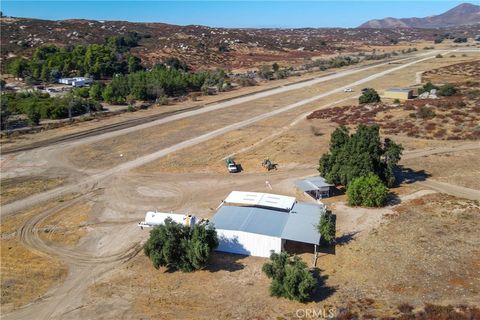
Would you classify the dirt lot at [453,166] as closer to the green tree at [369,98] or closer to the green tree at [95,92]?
the green tree at [369,98]

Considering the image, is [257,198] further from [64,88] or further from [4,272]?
[64,88]

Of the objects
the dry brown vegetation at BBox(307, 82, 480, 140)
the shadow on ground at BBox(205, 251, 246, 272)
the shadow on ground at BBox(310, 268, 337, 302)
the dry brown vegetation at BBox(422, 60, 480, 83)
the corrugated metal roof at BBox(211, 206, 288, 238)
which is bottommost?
the shadow on ground at BBox(310, 268, 337, 302)

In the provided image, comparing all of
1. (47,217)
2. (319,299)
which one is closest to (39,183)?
(47,217)

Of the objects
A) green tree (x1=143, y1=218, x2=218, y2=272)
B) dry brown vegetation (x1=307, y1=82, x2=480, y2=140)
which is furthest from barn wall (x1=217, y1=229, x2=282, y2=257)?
dry brown vegetation (x1=307, y1=82, x2=480, y2=140)

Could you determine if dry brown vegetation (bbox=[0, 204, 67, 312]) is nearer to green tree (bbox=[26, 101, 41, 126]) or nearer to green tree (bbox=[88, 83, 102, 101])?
green tree (bbox=[26, 101, 41, 126])

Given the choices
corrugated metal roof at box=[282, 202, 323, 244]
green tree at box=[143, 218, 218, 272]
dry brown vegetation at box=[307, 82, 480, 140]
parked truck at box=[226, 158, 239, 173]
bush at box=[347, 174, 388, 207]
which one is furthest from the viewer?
dry brown vegetation at box=[307, 82, 480, 140]
